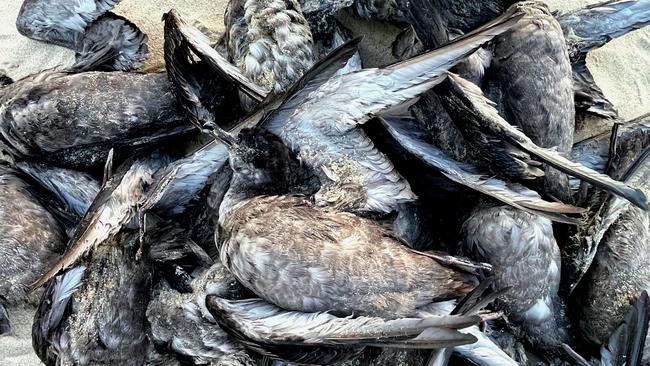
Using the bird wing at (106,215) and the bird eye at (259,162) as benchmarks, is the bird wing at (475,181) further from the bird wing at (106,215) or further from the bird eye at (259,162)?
the bird wing at (106,215)

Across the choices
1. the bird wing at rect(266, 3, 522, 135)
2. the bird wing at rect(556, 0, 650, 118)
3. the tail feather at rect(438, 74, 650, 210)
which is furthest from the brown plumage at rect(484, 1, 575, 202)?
the bird wing at rect(556, 0, 650, 118)

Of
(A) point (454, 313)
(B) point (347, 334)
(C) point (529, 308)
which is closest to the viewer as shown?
(B) point (347, 334)

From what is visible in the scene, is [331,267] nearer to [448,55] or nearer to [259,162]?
[259,162]

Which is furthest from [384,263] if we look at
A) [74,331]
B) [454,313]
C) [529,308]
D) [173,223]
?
[74,331]

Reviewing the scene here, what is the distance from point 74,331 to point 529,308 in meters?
1.90

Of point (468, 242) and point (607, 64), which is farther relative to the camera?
point (607, 64)

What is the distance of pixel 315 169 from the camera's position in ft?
8.78

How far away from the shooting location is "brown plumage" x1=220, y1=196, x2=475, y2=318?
2316mm

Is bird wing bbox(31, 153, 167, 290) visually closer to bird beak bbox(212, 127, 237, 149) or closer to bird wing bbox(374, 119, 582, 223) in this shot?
bird beak bbox(212, 127, 237, 149)

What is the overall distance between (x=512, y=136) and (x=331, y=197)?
2.35ft

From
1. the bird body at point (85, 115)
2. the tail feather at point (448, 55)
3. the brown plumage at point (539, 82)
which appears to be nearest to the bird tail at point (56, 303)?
the bird body at point (85, 115)

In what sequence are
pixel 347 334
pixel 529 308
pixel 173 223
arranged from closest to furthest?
pixel 347 334
pixel 529 308
pixel 173 223

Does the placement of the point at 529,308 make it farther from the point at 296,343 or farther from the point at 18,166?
the point at 18,166

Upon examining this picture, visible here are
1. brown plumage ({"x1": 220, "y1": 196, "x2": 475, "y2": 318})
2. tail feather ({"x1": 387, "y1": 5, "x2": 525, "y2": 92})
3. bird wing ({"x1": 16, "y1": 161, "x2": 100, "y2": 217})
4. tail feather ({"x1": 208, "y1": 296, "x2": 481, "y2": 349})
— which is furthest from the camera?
bird wing ({"x1": 16, "y1": 161, "x2": 100, "y2": 217})
